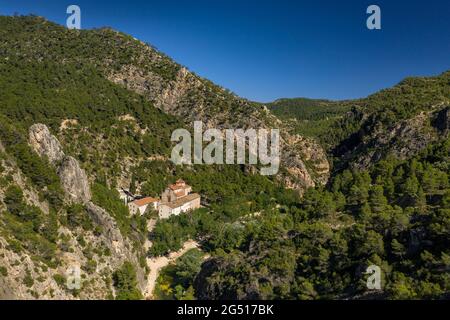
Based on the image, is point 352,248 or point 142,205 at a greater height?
point 142,205

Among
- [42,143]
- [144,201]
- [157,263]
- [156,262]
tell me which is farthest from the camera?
[144,201]

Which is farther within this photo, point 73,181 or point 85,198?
point 85,198

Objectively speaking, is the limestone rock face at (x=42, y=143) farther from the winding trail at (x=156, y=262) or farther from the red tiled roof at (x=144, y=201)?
the winding trail at (x=156, y=262)
